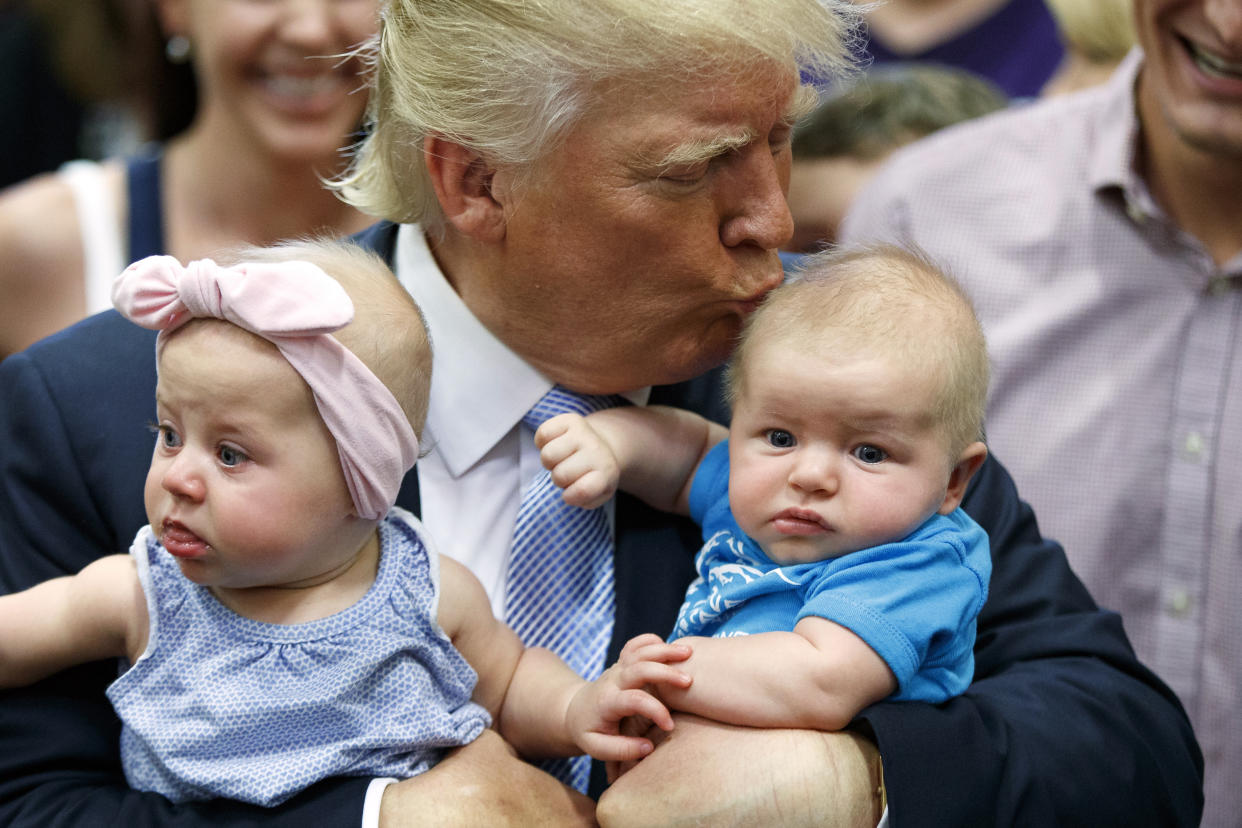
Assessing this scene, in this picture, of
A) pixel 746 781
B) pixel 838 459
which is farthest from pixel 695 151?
pixel 746 781

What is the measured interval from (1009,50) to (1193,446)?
8.59 ft

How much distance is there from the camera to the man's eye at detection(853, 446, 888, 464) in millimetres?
1835

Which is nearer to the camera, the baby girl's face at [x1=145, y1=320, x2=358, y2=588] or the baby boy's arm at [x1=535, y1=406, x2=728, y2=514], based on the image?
the baby girl's face at [x1=145, y1=320, x2=358, y2=588]

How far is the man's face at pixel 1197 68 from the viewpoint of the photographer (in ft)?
9.68

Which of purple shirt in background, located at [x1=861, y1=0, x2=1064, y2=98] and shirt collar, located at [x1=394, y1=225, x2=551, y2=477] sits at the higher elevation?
shirt collar, located at [x1=394, y1=225, x2=551, y2=477]

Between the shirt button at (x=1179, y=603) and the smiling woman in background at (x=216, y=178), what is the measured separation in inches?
91.8

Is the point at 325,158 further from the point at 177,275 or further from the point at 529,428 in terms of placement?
the point at 177,275

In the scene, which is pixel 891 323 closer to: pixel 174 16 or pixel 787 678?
pixel 787 678

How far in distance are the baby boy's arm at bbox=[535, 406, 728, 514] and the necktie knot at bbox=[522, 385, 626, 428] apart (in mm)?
43

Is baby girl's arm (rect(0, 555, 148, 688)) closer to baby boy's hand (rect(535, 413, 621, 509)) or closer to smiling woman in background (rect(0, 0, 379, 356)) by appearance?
baby boy's hand (rect(535, 413, 621, 509))

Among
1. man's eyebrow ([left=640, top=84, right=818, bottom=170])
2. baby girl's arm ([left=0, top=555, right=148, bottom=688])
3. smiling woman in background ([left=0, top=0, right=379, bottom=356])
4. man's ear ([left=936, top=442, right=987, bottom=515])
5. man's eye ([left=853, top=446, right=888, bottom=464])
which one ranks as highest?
man's eyebrow ([left=640, top=84, right=818, bottom=170])

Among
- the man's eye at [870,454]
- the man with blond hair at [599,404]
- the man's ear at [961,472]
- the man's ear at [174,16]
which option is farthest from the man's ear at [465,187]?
the man's ear at [174,16]

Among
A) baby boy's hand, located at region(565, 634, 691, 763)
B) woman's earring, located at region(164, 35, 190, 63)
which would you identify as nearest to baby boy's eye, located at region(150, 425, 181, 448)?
baby boy's hand, located at region(565, 634, 691, 763)

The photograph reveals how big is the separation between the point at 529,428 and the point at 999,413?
4.76 feet
